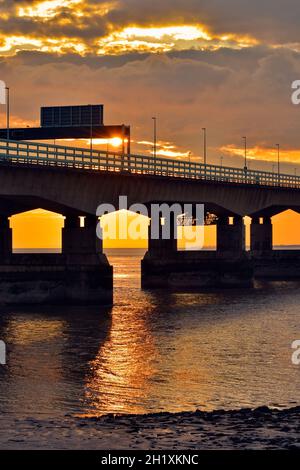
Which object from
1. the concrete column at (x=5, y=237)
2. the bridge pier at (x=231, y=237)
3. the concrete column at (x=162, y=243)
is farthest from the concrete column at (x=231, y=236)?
the concrete column at (x=5, y=237)

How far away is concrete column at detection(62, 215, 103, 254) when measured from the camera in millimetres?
63625

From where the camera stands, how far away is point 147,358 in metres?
37.3

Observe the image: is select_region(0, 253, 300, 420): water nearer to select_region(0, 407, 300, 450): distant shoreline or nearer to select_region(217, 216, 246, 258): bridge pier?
select_region(0, 407, 300, 450): distant shoreline

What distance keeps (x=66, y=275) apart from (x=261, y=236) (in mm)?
52321

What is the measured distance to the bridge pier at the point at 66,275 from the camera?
204 feet

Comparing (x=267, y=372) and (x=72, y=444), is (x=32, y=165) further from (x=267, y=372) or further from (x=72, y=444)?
(x=72, y=444)

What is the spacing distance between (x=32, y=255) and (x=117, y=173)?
991 centimetres

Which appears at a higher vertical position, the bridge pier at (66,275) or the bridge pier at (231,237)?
the bridge pier at (231,237)

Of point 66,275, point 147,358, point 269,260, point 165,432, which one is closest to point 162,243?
point 66,275

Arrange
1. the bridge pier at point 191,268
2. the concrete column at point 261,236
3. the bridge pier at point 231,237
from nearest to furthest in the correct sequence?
the bridge pier at point 191,268 → the bridge pier at point 231,237 → the concrete column at point 261,236

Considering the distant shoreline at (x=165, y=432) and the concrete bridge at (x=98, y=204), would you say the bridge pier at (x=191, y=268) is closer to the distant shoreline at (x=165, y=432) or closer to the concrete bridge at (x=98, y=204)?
the concrete bridge at (x=98, y=204)

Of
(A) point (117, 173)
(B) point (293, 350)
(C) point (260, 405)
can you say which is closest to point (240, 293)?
(A) point (117, 173)

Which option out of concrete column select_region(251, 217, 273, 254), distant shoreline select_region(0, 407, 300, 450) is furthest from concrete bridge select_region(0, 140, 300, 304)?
distant shoreline select_region(0, 407, 300, 450)

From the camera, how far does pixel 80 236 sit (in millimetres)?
63969
